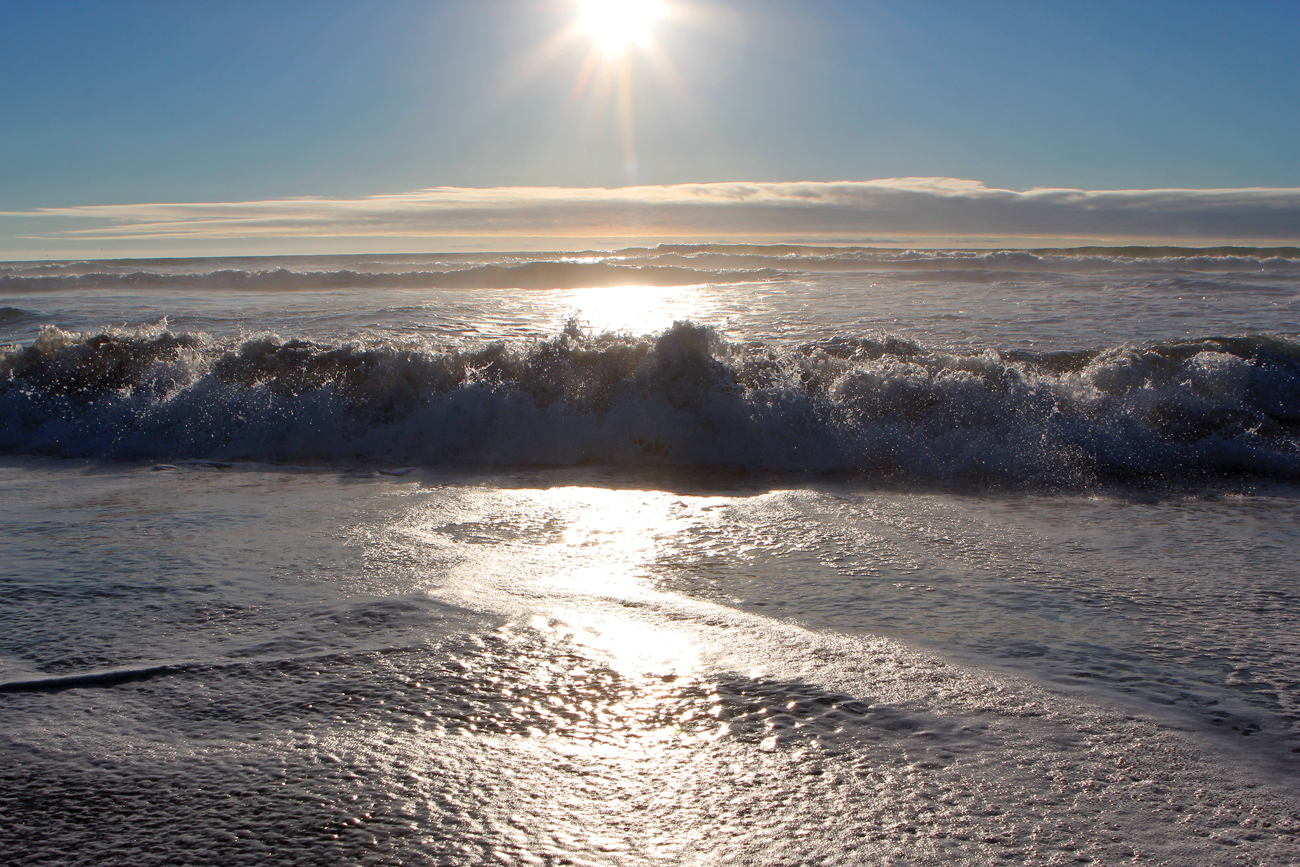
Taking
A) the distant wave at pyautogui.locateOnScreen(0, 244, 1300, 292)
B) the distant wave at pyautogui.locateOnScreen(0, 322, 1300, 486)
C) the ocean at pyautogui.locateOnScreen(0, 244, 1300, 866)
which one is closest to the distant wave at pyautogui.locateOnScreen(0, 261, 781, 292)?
the distant wave at pyautogui.locateOnScreen(0, 244, 1300, 292)

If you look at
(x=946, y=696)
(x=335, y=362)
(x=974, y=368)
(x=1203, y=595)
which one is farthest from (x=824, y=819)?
(x=335, y=362)

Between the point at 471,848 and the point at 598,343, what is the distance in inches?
226

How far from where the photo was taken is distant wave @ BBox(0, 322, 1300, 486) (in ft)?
18.3

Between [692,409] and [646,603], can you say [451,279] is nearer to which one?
[692,409]

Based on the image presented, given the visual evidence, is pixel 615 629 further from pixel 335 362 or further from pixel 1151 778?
pixel 335 362

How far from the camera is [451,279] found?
68.6 feet

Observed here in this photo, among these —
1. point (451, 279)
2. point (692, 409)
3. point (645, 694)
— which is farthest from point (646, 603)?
point (451, 279)

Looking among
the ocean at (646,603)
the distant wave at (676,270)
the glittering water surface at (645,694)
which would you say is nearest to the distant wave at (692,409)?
the ocean at (646,603)

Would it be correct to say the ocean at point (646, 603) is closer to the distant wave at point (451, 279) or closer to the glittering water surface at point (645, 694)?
the glittering water surface at point (645, 694)

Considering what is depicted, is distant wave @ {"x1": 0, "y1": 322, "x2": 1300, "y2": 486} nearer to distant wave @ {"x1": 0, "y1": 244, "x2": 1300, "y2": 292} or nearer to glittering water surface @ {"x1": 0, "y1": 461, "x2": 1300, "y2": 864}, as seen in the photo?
glittering water surface @ {"x1": 0, "y1": 461, "x2": 1300, "y2": 864}

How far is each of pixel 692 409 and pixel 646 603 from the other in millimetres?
3452

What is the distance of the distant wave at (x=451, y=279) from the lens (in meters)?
20.0

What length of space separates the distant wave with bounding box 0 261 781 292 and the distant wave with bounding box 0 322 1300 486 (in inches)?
471

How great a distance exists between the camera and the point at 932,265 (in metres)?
24.0
